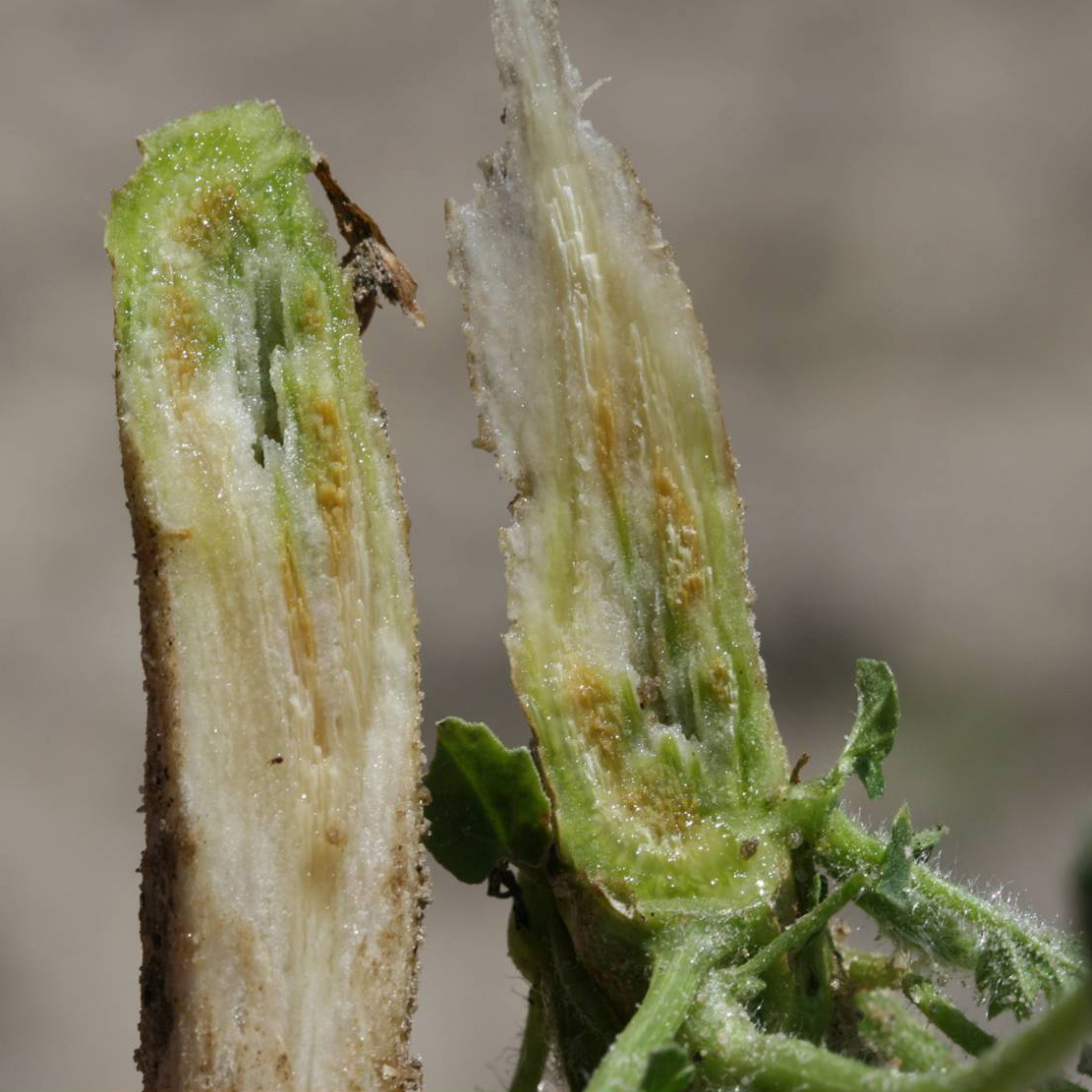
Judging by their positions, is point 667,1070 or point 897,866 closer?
point 667,1070

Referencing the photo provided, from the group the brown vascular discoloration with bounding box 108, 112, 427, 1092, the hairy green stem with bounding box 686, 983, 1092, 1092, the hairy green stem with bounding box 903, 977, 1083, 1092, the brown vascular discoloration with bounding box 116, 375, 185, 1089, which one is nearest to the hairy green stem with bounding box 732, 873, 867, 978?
the hairy green stem with bounding box 686, 983, 1092, 1092

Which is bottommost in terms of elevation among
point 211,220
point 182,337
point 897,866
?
point 897,866

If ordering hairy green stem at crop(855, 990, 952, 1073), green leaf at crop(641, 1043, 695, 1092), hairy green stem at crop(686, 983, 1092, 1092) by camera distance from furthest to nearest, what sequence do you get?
hairy green stem at crop(855, 990, 952, 1073) < green leaf at crop(641, 1043, 695, 1092) < hairy green stem at crop(686, 983, 1092, 1092)

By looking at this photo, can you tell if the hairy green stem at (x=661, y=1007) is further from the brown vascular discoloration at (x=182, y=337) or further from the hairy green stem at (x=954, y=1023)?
the brown vascular discoloration at (x=182, y=337)

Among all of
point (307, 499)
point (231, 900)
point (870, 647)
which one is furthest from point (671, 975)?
point (870, 647)

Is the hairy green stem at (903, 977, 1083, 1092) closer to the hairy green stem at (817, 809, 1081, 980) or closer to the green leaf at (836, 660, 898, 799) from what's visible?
the hairy green stem at (817, 809, 1081, 980)

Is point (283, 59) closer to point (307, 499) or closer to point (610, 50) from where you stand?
point (610, 50)

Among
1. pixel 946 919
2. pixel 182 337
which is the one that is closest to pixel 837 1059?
pixel 946 919

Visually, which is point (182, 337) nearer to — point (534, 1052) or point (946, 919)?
point (534, 1052)
